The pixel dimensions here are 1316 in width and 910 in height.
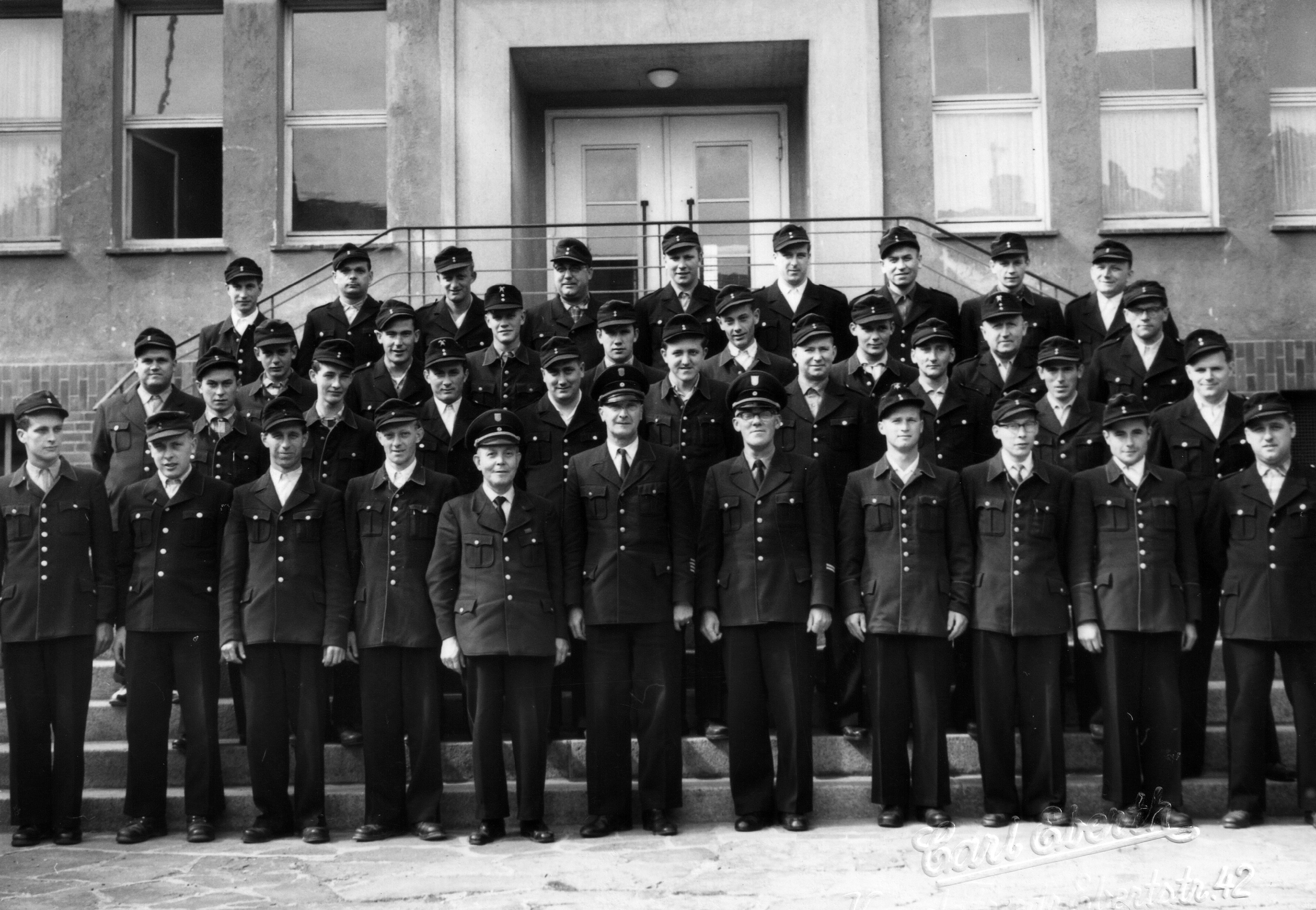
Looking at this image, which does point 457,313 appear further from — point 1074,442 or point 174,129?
point 174,129

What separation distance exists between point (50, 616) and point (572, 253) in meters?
3.72

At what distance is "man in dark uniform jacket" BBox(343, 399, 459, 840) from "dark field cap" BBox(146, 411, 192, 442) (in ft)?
3.20

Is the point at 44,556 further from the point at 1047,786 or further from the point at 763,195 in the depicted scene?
the point at 763,195

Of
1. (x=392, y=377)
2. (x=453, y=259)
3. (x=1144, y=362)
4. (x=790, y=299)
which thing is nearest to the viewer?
(x=1144, y=362)

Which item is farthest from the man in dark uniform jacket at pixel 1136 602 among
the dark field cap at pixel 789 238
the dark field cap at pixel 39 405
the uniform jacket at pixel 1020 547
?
the dark field cap at pixel 39 405

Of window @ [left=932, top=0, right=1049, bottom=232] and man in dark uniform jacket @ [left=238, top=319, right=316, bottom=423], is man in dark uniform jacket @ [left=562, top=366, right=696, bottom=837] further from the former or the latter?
window @ [left=932, top=0, right=1049, bottom=232]

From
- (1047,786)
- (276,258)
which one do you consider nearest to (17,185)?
(276,258)

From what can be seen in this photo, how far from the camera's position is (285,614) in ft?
24.2

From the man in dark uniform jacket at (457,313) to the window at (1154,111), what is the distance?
5.26 m

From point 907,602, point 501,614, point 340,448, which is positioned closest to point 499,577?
point 501,614

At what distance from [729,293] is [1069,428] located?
210cm

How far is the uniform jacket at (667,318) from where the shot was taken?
9.08 metres

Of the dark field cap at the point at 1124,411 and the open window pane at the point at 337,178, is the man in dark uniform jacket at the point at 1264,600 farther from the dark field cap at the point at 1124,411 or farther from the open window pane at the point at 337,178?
the open window pane at the point at 337,178

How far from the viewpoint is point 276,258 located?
37.6 feet
